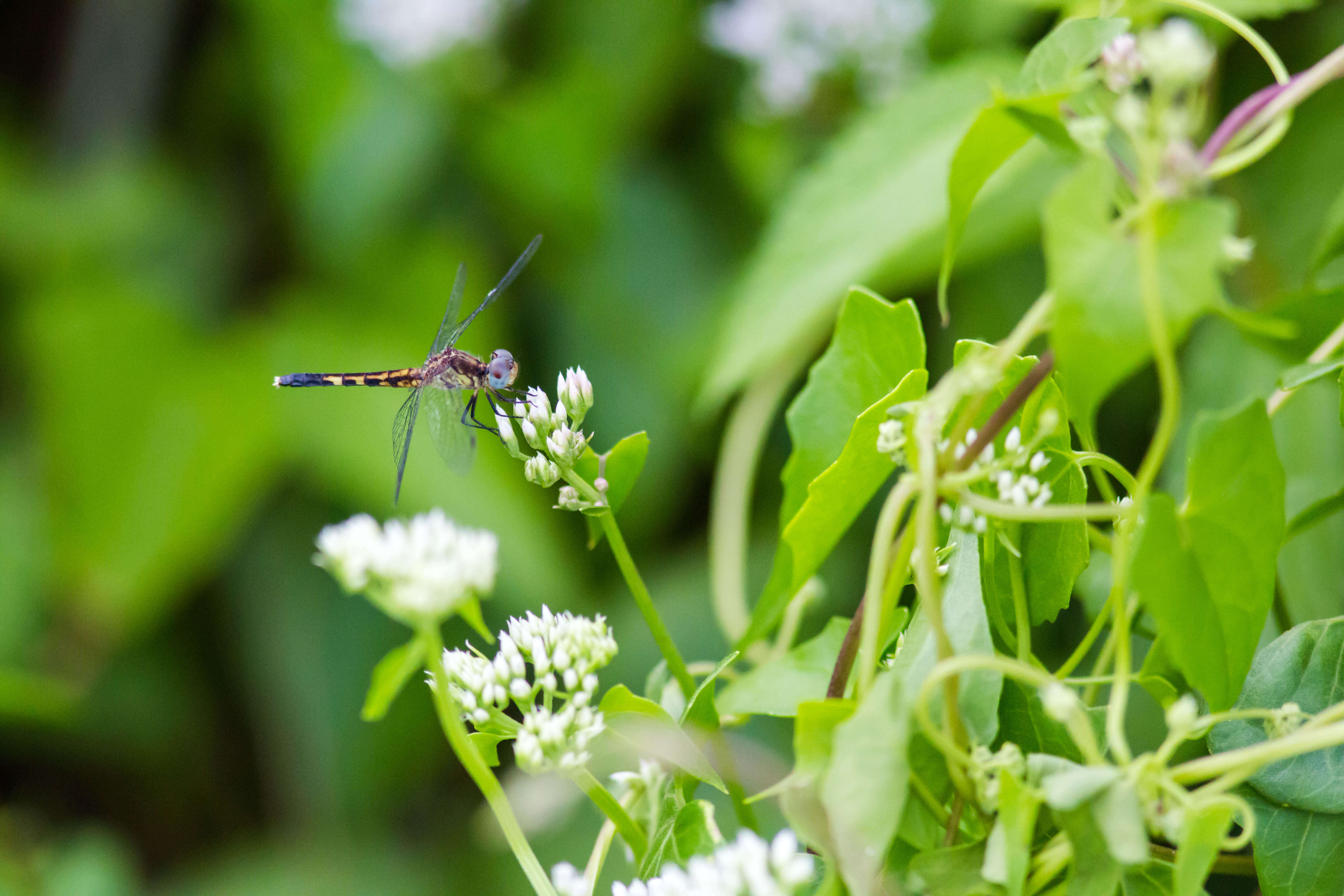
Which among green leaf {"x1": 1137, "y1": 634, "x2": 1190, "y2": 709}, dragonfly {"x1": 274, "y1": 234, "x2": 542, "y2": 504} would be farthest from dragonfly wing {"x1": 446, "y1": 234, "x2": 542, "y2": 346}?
green leaf {"x1": 1137, "y1": 634, "x2": 1190, "y2": 709}

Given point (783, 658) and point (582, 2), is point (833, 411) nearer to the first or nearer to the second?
point (783, 658)

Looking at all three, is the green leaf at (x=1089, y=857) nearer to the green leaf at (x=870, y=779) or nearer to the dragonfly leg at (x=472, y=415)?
the green leaf at (x=870, y=779)

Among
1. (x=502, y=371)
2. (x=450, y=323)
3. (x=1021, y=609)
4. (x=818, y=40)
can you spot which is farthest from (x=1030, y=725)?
(x=818, y=40)

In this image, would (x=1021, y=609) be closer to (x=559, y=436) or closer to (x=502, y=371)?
(x=559, y=436)

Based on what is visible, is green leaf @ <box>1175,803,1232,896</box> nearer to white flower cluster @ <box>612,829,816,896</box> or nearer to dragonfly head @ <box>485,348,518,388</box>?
white flower cluster @ <box>612,829,816,896</box>

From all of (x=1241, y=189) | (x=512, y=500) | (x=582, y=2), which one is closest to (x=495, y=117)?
(x=582, y=2)

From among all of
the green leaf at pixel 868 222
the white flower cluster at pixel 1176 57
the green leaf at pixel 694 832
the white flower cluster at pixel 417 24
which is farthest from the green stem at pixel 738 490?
the white flower cluster at pixel 417 24
